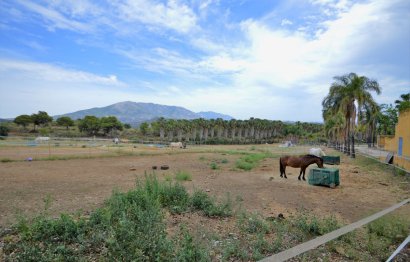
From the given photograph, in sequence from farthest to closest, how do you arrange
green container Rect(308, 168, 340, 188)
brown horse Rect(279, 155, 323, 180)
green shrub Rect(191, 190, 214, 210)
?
brown horse Rect(279, 155, 323, 180), green container Rect(308, 168, 340, 188), green shrub Rect(191, 190, 214, 210)

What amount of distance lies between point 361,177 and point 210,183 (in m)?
8.27

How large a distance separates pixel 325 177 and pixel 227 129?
3533 inches

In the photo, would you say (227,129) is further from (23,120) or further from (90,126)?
(23,120)

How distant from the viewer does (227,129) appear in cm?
10112

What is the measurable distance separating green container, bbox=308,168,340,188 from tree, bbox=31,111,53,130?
8562 cm

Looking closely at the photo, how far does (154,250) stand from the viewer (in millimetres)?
3945

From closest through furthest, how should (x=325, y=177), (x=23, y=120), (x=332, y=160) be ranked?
(x=325, y=177) → (x=332, y=160) → (x=23, y=120)

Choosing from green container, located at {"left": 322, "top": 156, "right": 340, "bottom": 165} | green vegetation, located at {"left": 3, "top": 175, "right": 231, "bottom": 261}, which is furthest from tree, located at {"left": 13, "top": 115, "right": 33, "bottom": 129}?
green vegetation, located at {"left": 3, "top": 175, "right": 231, "bottom": 261}

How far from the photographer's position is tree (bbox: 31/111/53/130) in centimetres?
7894

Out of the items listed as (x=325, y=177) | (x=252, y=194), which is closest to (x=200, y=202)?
(x=252, y=194)

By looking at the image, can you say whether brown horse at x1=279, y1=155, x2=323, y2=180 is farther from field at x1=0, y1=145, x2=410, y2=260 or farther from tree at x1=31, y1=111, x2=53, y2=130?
tree at x1=31, y1=111, x2=53, y2=130

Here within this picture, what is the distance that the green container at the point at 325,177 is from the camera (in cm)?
1137

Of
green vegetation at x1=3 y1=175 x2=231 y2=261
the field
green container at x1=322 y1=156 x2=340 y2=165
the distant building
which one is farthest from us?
green container at x1=322 y1=156 x2=340 y2=165

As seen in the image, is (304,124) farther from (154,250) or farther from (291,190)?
(154,250)
